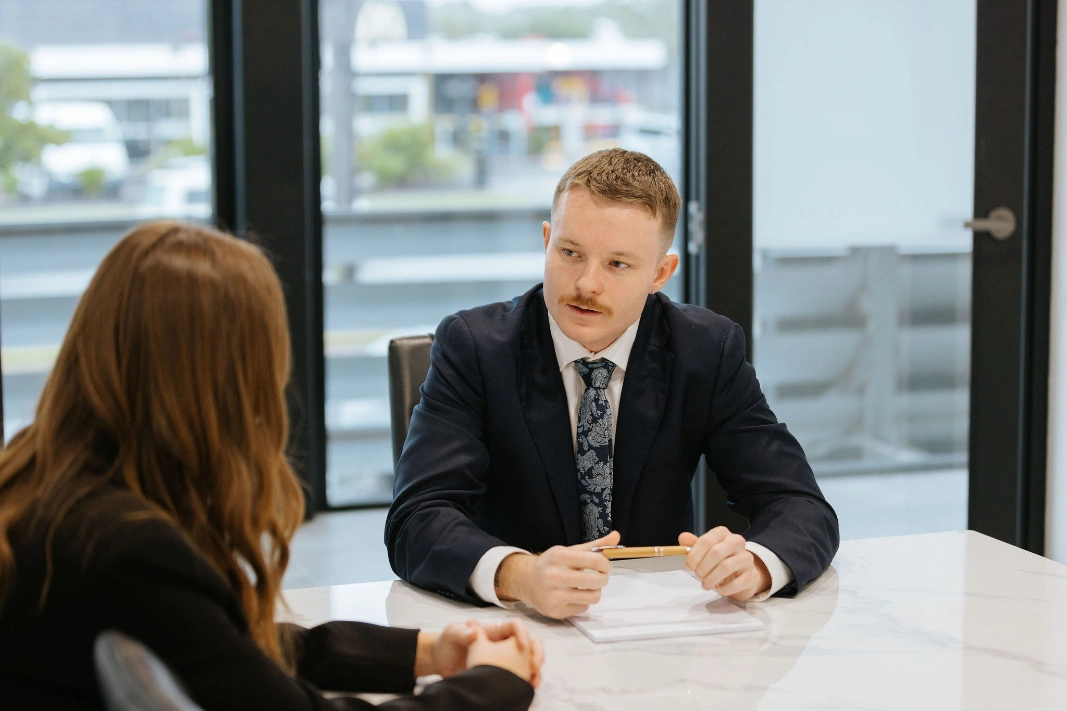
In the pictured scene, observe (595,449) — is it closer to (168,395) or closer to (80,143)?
(168,395)

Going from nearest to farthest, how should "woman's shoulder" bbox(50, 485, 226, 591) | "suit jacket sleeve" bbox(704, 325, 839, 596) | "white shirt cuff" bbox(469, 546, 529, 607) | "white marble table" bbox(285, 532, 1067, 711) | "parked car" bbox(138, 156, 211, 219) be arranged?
"woman's shoulder" bbox(50, 485, 226, 591) < "white marble table" bbox(285, 532, 1067, 711) < "white shirt cuff" bbox(469, 546, 529, 607) < "suit jacket sleeve" bbox(704, 325, 839, 596) < "parked car" bbox(138, 156, 211, 219)

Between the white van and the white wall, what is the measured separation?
2782 millimetres

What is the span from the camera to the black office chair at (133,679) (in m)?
0.72

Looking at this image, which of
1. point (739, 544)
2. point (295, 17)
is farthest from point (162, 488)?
point (295, 17)

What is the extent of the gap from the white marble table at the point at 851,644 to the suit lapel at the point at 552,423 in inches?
8.7

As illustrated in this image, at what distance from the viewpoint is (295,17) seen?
3.29 m

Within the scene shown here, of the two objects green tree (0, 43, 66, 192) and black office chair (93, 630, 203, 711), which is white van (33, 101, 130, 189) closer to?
green tree (0, 43, 66, 192)

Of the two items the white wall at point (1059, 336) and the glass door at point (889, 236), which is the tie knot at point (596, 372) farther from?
the white wall at point (1059, 336)

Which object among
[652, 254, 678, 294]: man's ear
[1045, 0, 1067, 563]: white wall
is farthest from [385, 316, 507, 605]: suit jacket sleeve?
[1045, 0, 1067, 563]: white wall

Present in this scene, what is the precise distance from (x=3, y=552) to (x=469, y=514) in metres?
0.82

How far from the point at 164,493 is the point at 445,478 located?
26.8 inches

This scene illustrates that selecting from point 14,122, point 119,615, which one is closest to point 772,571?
point 119,615

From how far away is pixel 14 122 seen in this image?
126 inches

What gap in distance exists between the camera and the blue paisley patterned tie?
68.6 inches
